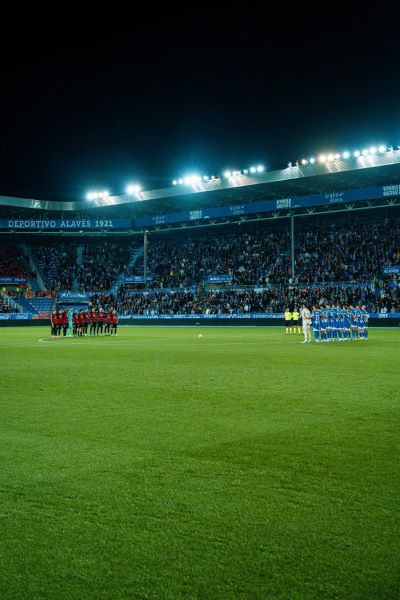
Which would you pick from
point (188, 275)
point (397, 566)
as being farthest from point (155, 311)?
point (397, 566)

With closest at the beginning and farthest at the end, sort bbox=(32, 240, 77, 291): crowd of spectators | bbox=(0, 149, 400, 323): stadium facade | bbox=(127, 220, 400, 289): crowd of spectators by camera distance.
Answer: bbox=(0, 149, 400, 323): stadium facade → bbox=(127, 220, 400, 289): crowd of spectators → bbox=(32, 240, 77, 291): crowd of spectators

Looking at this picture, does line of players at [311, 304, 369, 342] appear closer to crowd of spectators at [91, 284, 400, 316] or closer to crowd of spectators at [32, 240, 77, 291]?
crowd of spectators at [91, 284, 400, 316]

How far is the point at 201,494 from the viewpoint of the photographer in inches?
195

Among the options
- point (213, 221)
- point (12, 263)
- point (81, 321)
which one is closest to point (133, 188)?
point (213, 221)

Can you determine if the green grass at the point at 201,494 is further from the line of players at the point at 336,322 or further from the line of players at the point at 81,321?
the line of players at the point at 81,321

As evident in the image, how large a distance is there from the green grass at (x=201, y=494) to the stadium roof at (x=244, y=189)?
38.7m

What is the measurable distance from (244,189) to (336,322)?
30.3 m

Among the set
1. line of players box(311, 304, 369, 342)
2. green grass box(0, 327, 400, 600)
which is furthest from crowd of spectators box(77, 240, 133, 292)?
green grass box(0, 327, 400, 600)

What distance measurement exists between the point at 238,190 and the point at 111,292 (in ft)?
62.6

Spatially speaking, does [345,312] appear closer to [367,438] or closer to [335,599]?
[367,438]

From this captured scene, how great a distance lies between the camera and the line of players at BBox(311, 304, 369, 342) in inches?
1022

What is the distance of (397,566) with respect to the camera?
356cm

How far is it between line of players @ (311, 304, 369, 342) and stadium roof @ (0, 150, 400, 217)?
848 inches

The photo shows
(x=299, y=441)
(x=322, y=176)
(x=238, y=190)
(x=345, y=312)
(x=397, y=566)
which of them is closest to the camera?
(x=397, y=566)
